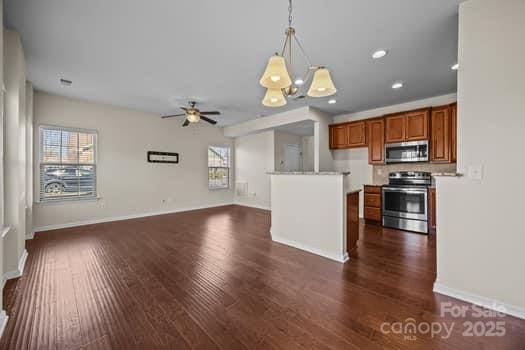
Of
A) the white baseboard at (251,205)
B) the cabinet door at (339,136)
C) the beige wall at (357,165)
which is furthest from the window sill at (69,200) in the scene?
the beige wall at (357,165)

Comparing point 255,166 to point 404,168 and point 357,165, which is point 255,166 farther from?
point 404,168

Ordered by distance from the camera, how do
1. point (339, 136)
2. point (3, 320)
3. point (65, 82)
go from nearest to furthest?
point (3, 320), point (65, 82), point (339, 136)

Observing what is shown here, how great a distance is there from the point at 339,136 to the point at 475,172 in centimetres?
354

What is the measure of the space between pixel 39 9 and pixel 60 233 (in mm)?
3794

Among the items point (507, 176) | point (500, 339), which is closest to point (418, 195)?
point (507, 176)

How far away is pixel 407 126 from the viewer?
4.19 m

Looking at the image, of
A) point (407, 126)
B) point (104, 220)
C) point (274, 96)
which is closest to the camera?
point (274, 96)

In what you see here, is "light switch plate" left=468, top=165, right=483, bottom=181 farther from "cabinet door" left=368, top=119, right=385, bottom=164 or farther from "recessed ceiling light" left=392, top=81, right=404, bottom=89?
"cabinet door" left=368, top=119, right=385, bottom=164

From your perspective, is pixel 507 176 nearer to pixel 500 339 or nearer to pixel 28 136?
pixel 500 339

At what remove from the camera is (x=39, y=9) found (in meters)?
2.00

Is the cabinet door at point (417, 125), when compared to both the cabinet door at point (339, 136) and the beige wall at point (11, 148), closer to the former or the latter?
the cabinet door at point (339, 136)

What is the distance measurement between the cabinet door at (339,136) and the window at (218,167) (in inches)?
144

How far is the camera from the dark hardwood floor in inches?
58.4

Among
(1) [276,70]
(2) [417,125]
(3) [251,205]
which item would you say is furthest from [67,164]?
(2) [417,125]
